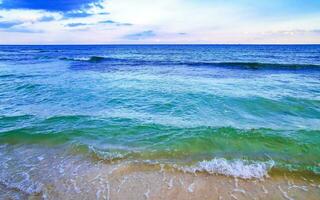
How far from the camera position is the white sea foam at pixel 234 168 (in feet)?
18.0

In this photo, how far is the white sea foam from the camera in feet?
18.0

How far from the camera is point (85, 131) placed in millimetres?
7926

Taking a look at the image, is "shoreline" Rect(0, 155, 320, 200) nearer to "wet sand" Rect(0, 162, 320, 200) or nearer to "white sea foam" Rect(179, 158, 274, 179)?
"wet sand" Rect(0, 162, 320, 200)

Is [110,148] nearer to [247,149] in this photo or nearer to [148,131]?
[148,131]

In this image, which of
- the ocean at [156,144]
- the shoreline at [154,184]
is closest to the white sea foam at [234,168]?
the ocean at [156,144]

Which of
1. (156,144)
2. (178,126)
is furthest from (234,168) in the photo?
(178,126)

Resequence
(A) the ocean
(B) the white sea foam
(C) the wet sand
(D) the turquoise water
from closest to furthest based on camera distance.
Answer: (C) the wet sand < (A) the ocean < (B) the white sea foam < (D) the turquoise water

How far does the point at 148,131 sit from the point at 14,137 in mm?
4047

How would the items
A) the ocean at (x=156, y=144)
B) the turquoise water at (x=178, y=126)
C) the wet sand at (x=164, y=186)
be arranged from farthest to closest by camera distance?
the turquoise water at (x=178, y=126) < the ocean at (x=156, y=144) < the wet sand at (x=164, y=186)

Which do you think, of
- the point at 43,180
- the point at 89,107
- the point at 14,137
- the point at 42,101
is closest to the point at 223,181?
the point at 43,180

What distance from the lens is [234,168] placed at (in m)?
5.65

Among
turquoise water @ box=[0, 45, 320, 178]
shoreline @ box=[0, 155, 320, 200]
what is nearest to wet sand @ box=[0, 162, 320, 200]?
shoreline @ box=[0, 155, 320, 200]

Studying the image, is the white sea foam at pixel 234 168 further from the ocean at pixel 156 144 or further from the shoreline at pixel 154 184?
the shoreline at pixel 154 184

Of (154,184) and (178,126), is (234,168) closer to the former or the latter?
(154,184)
